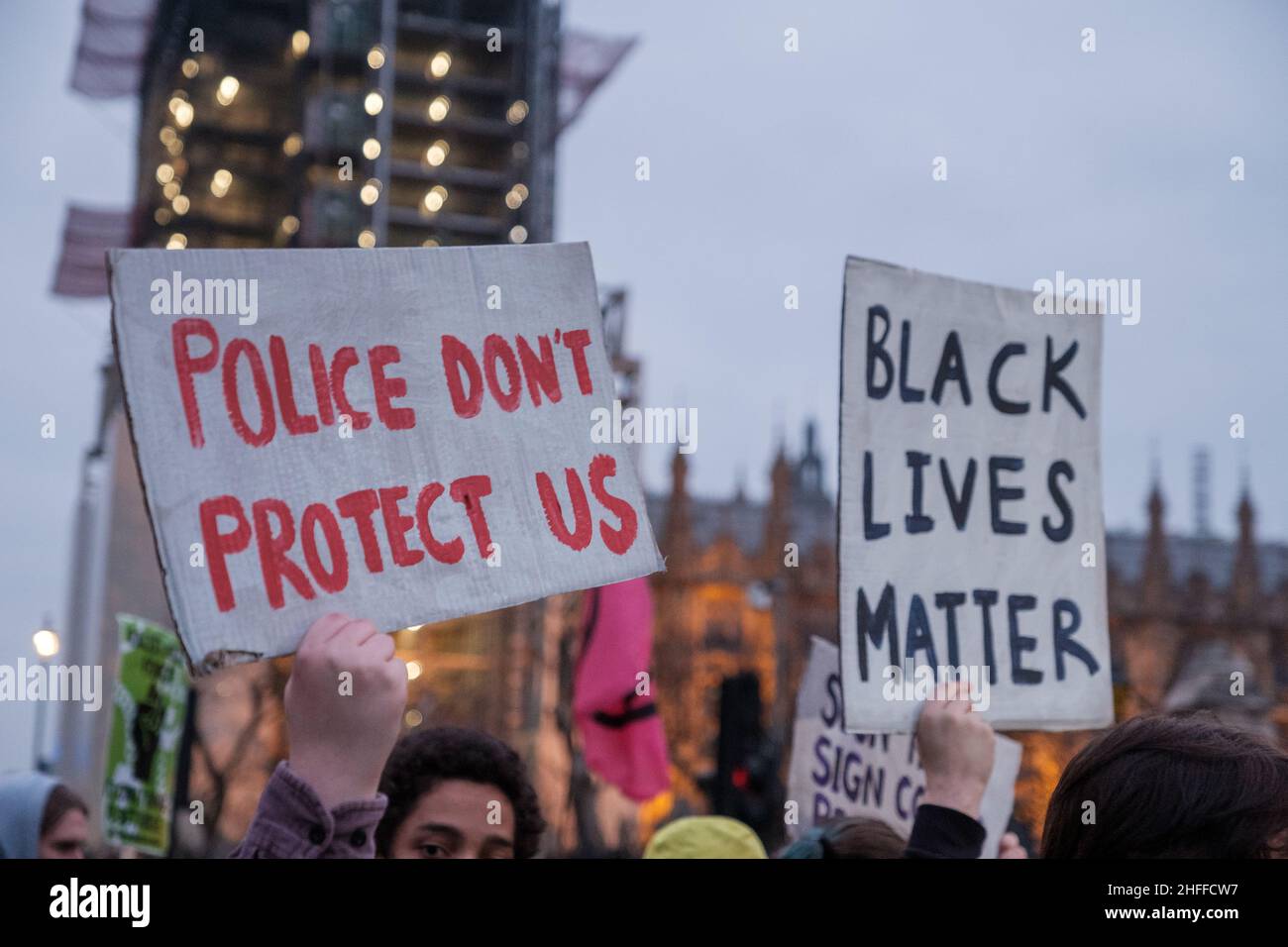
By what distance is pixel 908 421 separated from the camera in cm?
382

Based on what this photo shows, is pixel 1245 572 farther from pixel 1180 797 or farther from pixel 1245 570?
pixel 1180 797

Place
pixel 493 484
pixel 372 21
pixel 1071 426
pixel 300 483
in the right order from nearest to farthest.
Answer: pixel 300 483, pixel 493 484, pixel 1071 426, pixel 372 21

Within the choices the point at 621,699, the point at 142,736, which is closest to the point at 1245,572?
the point at 621,699

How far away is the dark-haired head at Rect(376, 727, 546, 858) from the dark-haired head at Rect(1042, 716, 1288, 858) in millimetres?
1390

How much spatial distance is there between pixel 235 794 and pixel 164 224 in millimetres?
17153

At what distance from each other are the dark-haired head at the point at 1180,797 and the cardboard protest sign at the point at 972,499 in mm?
1361

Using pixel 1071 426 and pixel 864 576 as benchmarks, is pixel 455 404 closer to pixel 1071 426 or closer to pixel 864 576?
pixel 864 576

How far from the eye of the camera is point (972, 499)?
387cm

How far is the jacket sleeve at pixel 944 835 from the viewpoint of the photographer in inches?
102

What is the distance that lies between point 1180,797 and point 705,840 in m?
2.86

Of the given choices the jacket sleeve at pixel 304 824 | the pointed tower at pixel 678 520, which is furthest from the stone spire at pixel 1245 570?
the jacket sleeve at pixel 304 824

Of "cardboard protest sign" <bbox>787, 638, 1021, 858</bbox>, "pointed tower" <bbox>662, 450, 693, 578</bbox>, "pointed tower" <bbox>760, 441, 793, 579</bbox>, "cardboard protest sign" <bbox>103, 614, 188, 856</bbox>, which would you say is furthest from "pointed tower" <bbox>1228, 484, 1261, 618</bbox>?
"cardboard protest sign" <bbox>787, 638, 1021, 858</bbox>

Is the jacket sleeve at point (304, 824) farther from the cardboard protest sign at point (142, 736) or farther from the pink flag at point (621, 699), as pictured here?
the pink flag at point (621, 699)
